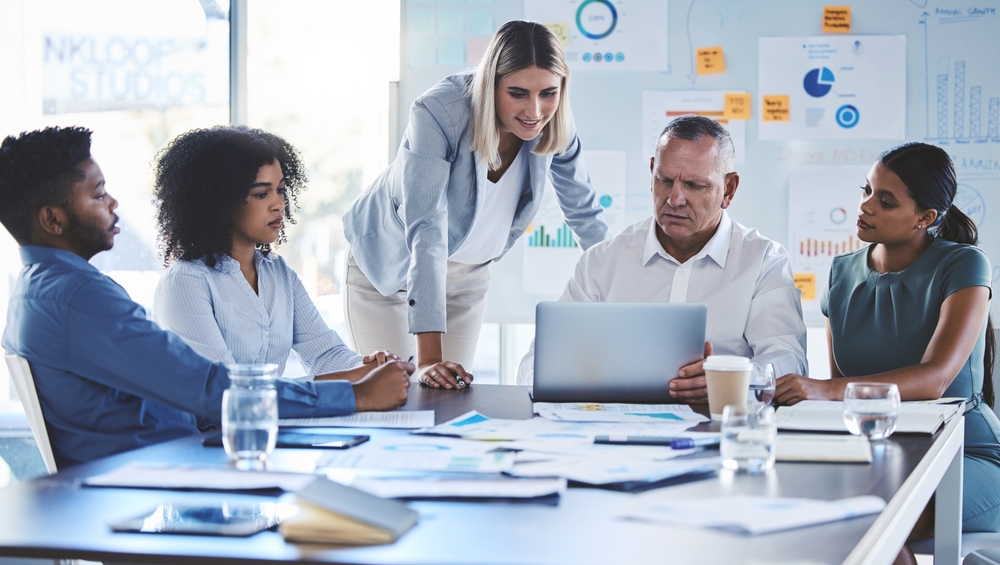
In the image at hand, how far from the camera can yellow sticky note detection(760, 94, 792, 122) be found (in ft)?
10.9

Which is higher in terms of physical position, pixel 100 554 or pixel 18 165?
pixel 18 165

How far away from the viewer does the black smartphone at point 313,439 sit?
1.29 meters

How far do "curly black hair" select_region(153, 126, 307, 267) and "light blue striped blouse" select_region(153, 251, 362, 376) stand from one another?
6 centimetres

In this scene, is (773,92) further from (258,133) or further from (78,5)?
(78,5)

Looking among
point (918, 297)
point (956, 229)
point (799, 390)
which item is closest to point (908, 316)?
point (918, 297)

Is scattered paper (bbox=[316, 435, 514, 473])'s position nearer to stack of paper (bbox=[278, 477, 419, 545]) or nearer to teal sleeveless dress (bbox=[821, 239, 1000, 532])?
stack of paper (bbox=[278, 477, 419, 545])

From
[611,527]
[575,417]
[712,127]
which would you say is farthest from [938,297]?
[611,527]

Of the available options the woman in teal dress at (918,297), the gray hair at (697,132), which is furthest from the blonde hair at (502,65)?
the woman in teal dress at (918,297)

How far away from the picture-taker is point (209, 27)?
12.4ft

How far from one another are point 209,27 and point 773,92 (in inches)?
86.1

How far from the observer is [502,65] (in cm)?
A: 233

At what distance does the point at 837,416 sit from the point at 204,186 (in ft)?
4.76

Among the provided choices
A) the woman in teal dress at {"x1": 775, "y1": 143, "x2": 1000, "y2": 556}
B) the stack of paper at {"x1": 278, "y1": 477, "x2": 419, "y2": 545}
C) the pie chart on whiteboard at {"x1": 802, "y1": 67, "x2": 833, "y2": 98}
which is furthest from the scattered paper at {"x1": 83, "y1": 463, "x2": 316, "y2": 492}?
the pie chart on whiteboard at {"x1": 802, "y1": 67, "x2": 833, "y2": 98}

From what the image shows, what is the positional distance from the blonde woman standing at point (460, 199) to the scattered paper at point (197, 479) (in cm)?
84
